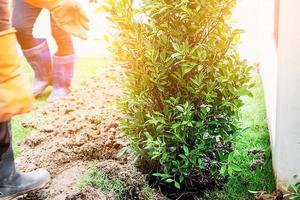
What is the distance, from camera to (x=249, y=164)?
13.0ft

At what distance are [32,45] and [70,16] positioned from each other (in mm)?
2211

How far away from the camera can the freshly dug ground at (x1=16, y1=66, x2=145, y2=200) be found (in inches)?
137

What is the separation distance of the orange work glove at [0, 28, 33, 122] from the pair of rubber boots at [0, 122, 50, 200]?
0.95 ft

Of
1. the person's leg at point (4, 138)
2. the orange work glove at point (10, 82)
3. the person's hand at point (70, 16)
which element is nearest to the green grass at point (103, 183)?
the person's leg at point (4, 138)

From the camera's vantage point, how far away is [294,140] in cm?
344

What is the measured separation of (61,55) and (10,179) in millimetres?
2399

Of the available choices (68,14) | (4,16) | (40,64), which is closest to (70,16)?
(68,14)

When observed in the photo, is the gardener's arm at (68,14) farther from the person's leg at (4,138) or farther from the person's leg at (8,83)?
the person's leg at (4,138)

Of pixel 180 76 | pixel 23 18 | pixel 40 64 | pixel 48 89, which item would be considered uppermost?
pixel 180 76

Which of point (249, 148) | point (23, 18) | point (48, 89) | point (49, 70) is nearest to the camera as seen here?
point (249, 148)

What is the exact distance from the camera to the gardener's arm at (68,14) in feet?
11.3

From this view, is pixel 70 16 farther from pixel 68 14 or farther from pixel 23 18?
pixel 23 18

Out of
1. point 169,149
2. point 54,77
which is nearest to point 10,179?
point 169,149

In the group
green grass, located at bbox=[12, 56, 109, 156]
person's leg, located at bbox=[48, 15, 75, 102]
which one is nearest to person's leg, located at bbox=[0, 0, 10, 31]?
green grass, located at bbox=[12, 56, 109, 156]
